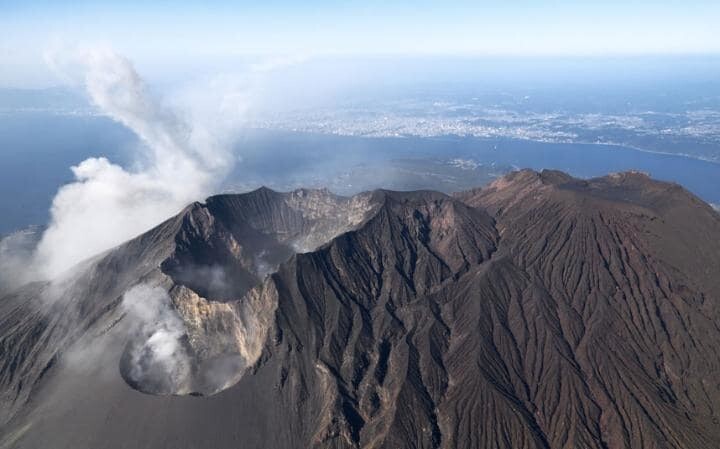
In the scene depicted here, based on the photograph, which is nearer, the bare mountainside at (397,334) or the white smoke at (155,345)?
the bare mountainside at (397,334)

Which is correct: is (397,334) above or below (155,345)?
above

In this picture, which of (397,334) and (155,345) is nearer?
(155,345)

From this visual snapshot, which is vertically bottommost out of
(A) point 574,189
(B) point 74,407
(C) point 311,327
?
(B) point 74,407

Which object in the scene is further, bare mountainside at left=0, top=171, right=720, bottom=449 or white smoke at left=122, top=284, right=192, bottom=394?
white smoke at left=122, top=284, right=192, bottom=394

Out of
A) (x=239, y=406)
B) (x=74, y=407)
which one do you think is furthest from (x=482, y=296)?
(x=74, y=407)

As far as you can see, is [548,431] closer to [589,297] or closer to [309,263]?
[589,297]

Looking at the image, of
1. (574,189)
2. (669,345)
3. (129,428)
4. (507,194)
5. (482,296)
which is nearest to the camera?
(129,428)

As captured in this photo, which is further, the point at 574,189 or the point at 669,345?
the point at 574,189

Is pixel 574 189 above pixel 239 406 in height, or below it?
above
